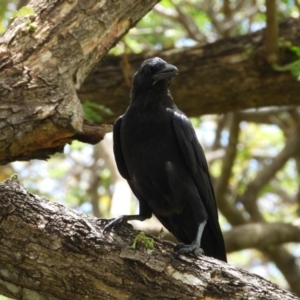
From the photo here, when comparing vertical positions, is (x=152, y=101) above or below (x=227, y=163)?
below

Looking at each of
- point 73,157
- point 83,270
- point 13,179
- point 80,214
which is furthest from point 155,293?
point 73,157

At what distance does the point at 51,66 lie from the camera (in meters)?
4.63

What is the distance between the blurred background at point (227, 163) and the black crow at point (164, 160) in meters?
0.85

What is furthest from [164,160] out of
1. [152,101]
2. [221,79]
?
[221,79]

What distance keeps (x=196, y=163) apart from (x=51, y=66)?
1411mm

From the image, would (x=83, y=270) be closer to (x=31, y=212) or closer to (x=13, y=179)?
(x=31, y=212)

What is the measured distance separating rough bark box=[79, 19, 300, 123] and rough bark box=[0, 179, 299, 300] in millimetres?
2661

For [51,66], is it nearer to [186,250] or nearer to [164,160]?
[164,160]

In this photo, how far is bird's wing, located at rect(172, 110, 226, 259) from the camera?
4.84 m

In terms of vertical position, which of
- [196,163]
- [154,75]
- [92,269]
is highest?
[154,75]

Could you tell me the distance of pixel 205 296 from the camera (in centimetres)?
357

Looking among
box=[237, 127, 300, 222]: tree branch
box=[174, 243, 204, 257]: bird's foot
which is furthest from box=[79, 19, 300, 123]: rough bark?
box=[174, 243, 204, 257]: bird's foot

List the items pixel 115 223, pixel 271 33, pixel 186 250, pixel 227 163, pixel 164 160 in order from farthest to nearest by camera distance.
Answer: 1. pixel 227 163
2. pixel 271 33
3. pixel 164 160
4. pixel 115 223
5. pixel 186 250

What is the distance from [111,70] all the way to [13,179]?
2571 mm
